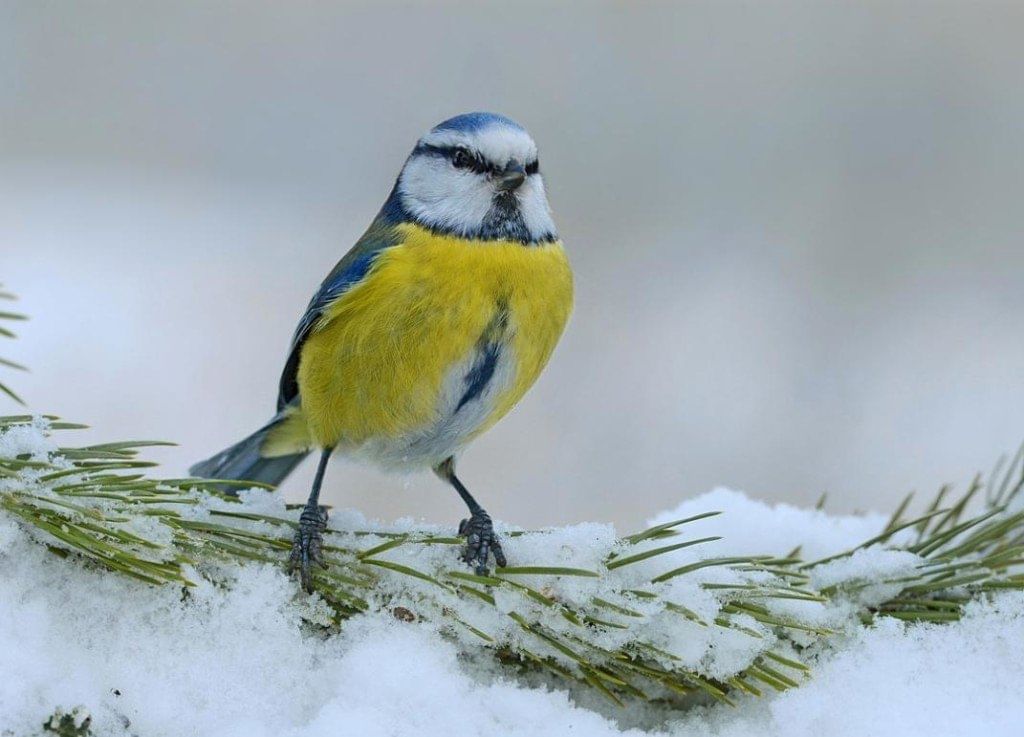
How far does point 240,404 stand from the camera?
13.8ft

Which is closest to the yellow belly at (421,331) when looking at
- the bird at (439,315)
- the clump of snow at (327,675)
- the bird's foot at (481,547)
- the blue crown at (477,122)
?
the bird at (439,315)

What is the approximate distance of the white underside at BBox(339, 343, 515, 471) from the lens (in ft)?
6.56

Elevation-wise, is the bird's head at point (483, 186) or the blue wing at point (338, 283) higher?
the bird's head at point (483, 186)

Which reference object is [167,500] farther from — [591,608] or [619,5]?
[619,5]

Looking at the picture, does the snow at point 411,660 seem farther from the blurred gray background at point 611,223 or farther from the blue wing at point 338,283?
the blurred gray background at point 611,223

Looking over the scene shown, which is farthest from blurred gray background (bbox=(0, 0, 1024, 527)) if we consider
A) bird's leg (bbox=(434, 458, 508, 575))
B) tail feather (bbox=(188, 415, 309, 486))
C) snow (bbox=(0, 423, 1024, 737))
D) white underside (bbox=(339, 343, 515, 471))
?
snow (bbox=(0, 423, 1024, 737))

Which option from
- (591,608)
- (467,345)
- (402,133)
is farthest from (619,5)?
(591,608)

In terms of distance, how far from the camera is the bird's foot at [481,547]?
136cm

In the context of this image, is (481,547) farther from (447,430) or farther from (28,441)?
(447,430)

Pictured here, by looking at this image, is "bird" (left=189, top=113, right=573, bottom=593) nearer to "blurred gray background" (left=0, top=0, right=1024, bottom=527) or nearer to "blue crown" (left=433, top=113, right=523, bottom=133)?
"blue crown" (left=433, top=113, right=523, bottom=133)

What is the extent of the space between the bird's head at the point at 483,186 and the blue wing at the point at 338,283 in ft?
0.27

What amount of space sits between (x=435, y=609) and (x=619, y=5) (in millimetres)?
5084

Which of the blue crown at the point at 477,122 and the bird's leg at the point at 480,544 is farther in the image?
the blue crown at the point at 477,122

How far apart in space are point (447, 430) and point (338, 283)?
0.36 m
